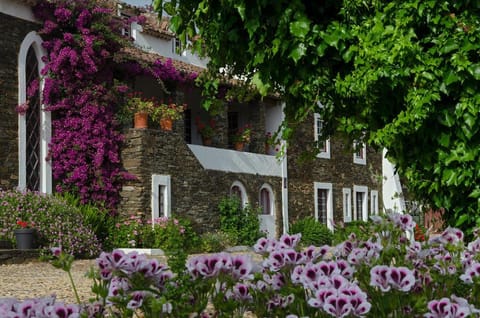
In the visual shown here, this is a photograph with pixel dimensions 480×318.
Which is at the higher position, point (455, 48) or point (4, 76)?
point (4, 76)

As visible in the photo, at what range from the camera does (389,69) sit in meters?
5.53

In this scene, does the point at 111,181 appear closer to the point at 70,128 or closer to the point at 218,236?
the point at 70,128

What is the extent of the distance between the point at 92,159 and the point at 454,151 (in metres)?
11.1

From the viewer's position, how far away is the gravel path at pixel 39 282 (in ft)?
24.1

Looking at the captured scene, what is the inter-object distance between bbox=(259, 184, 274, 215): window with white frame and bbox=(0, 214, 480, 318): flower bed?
17.2 metres

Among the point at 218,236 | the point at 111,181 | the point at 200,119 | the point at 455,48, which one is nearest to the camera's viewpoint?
the point at 455,48

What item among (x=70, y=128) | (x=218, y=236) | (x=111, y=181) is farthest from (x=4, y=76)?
(x=218, y=236)

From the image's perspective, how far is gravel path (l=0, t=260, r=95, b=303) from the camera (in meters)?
7.35

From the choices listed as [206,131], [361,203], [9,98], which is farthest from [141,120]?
[361,203]

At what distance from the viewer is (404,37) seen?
5.48m

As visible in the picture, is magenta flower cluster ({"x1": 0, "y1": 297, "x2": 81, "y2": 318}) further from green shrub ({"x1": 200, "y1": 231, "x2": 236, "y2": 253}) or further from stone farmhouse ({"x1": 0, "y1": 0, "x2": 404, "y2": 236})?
green shrub ({"x1": 200, "y1": 231, "x2": 236, "y2": 253})

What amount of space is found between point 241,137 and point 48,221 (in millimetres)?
7802

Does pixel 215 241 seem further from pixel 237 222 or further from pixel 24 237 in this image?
pixel 24 237

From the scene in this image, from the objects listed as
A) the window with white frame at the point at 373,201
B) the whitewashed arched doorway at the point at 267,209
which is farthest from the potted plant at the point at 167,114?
the window with white frame at the point at 373,201
